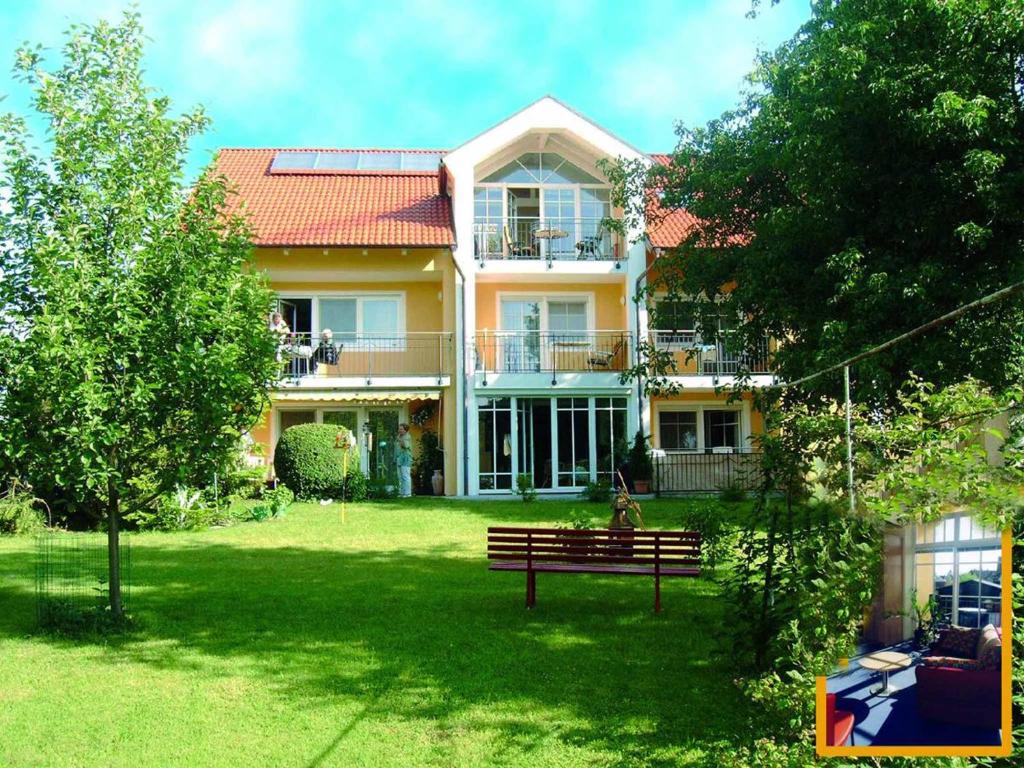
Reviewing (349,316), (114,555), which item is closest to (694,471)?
(349,316)

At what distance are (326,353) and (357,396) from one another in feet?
4.91

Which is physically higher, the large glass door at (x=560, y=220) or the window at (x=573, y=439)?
the large glass door at (x=560, y=220)

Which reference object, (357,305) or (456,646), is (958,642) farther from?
(357,305)

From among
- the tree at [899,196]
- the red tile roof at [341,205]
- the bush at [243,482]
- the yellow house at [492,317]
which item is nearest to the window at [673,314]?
the tree at [899,196]

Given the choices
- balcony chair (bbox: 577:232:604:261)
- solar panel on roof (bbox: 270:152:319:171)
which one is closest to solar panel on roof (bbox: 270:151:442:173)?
solar panel on roof (bbox: 270:152:319:171)

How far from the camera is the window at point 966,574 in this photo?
2.85 meters

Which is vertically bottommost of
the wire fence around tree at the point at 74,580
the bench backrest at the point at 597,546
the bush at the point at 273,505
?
the wire fence around tree at the point at 74,580

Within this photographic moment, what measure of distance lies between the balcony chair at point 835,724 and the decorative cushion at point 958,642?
426 millimetres

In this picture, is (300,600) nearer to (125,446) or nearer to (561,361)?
(125,446)

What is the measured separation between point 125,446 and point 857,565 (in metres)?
6.91

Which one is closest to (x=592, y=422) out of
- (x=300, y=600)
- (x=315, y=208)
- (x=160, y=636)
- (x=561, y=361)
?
(x=561, y=361)

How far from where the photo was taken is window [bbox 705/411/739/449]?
2697cm

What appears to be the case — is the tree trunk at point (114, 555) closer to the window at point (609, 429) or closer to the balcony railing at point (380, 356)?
the balcony railing at point (380, 356)

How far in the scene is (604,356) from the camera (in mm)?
24609
